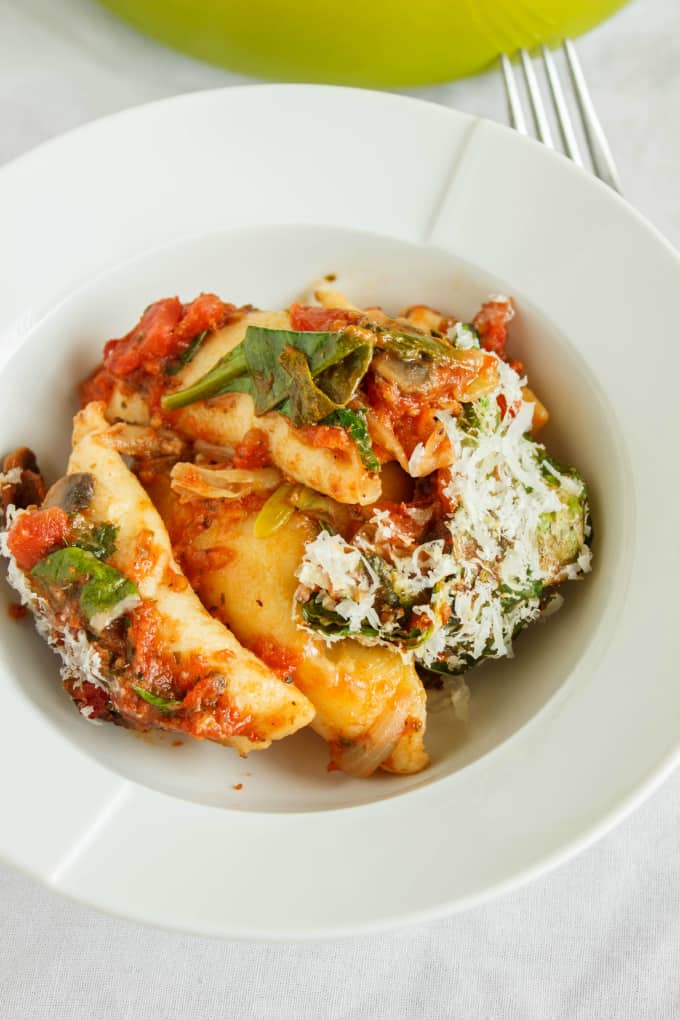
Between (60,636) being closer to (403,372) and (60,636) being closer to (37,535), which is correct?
(37,535)

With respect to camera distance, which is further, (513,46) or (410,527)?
(513,46)

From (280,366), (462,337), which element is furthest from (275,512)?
(462,337)

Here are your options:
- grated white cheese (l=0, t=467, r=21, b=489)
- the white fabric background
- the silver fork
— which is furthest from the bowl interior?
the silver fork

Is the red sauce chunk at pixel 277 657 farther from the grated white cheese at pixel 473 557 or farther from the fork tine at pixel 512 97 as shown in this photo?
the fork tine at pixel 512 97

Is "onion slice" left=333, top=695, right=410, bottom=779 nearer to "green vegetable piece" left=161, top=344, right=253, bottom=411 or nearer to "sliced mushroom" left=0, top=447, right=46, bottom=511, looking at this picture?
"green vegetable piece" left=161, top=344, right=253, bottom=411

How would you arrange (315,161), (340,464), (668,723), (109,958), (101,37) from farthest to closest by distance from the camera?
(101,37)
(315,161)
(109,958)
(340,464)
(668,723)

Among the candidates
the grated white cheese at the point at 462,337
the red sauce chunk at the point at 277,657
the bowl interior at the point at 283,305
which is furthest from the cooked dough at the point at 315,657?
the grated white cheese at the point at 462,337

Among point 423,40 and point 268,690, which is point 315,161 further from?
point 268,690

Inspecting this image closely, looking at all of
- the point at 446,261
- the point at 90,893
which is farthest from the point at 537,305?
the point at 90,893
